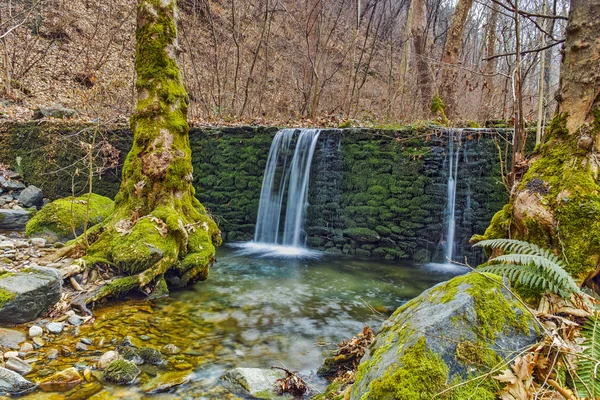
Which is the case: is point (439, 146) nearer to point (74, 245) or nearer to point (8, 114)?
point (74, 245)

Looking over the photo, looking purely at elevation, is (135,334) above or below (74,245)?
below

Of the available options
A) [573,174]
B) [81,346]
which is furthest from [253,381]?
[573,174]

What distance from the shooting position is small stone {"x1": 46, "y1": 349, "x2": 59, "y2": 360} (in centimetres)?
282

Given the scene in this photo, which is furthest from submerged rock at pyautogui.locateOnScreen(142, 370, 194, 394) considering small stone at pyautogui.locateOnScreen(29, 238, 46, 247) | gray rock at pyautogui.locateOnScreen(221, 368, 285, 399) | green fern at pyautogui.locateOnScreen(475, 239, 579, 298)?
small stone at pyautogui.locateOnScreen(29, 238, 46, 247)

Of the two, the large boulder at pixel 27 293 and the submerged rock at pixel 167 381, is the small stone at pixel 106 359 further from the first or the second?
the large boulder at pixel 27 293

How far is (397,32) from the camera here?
1709 centimetres

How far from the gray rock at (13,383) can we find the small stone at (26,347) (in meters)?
0.40

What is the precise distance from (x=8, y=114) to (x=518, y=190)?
12582 millimetres

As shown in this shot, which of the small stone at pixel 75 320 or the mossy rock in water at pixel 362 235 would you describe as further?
the mossy rock in water at pixel 362 235

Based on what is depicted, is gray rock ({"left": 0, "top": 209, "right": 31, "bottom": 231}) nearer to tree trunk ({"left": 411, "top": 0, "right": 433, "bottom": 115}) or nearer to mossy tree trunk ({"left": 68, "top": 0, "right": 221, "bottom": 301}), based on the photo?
mossy tree trunk ({"left": 68, "top": 0, "right": 221, "bottom": 301})

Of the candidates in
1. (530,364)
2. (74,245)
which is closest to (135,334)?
(74,245)

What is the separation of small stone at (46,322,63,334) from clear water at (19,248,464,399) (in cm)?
11

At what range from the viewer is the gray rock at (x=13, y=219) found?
691cm

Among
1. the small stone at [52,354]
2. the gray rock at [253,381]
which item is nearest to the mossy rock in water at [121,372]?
the small stone at [52,354]
